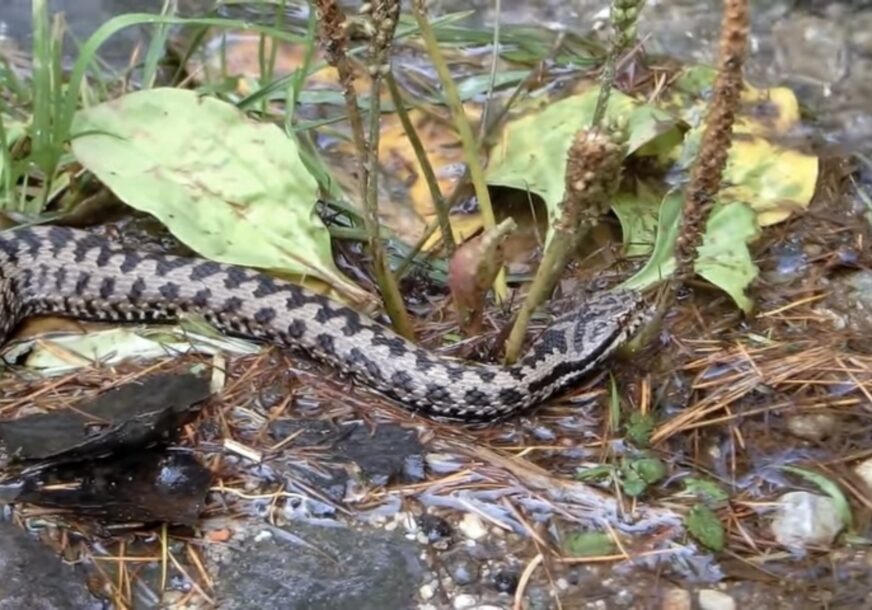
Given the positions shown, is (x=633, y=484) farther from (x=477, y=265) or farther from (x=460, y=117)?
(x=460, y=117)

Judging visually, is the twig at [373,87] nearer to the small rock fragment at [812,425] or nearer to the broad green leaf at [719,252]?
the broad green leaf at [719,252]

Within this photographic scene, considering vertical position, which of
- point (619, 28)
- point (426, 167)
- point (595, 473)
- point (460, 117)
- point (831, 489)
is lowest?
point (595, 473)

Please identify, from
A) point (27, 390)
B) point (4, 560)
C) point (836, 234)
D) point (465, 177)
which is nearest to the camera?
point (4, 560)

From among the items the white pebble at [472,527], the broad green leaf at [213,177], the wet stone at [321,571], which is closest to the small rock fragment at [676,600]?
the white pebble at [472,527]

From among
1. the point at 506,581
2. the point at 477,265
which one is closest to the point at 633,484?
the point at 506,581

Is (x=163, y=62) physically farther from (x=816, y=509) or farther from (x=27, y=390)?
(x=816, y=509)

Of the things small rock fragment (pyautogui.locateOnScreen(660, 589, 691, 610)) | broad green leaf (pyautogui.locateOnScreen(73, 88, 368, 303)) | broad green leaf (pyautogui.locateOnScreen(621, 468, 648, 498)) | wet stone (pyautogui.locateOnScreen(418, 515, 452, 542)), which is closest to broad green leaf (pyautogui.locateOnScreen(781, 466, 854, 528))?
broad green leaf (pyautogui.locateOnScreen(621, 468, 648, 498))

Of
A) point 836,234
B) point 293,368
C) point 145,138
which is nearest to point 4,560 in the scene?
point 293,368
